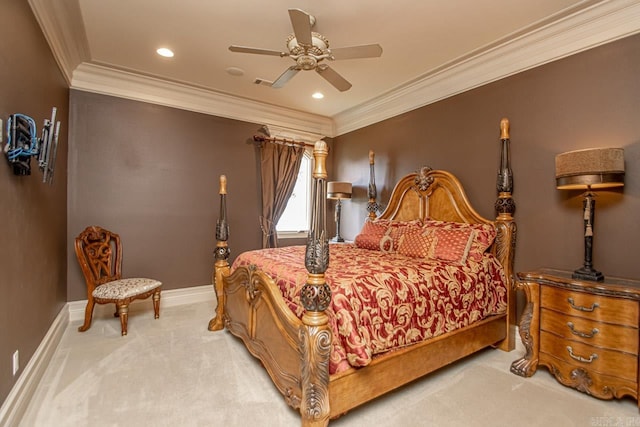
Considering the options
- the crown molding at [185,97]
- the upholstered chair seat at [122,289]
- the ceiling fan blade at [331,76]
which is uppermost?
the crown molding at [185,97]

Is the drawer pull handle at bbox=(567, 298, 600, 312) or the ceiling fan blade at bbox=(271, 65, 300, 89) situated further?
the ceiling fan blade at bbox=(271, 65, 300, 89)

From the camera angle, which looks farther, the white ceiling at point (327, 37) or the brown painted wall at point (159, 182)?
the brown painted wall at point (159, 182)

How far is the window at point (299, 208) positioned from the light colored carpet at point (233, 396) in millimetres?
2456

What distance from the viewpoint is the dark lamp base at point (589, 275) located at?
2142mm

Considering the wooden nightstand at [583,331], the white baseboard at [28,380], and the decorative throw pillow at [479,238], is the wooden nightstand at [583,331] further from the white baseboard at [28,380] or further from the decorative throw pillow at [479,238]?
the white baseboard at [28,380]

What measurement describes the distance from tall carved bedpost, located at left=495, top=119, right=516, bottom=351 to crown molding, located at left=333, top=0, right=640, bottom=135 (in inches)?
24.3

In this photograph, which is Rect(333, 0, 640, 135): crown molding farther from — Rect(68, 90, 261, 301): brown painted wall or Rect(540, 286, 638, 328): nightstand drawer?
Rect(68, 90, 261, 301): brown painted wall

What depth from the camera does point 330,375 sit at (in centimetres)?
168

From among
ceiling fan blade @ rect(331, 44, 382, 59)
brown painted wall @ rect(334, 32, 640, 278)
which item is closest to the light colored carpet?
brown painted wall @ rect(334, 32, 640, 278)

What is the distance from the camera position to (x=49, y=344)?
2.47 meters

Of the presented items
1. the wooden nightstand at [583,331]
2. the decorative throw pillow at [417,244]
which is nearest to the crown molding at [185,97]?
the decorative throw pillow at [417,244]

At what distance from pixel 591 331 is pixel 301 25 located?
2.85 m

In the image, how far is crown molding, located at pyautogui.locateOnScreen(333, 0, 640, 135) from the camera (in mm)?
2330

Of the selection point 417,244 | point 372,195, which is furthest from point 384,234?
point 372,195
